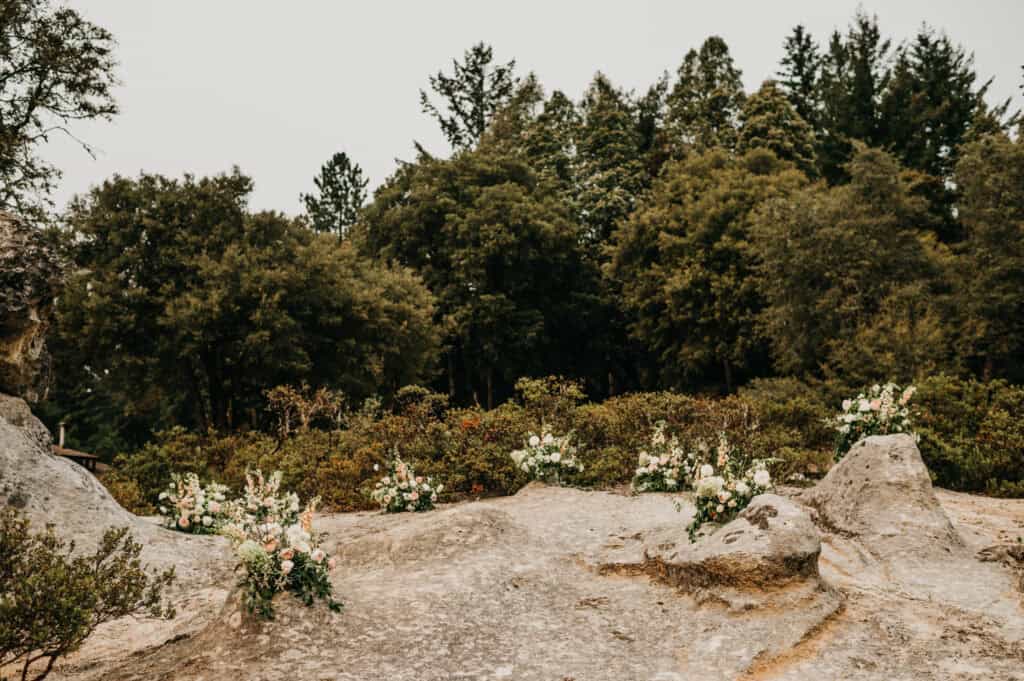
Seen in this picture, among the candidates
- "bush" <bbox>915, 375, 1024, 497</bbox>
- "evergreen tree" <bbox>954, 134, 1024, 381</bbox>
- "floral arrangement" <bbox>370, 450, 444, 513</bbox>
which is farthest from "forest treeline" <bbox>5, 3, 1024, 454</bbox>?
"floral arrangement" <bbox>370, 450, 444, 513</bbox>

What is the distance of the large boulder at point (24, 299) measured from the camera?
775 cm

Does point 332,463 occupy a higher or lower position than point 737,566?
higher

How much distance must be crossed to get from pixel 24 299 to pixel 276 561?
462 cm

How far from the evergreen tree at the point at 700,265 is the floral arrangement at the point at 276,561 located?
866 inches

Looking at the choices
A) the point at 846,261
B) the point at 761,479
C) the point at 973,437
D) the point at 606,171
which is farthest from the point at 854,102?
the point at 761,479

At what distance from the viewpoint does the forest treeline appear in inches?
801

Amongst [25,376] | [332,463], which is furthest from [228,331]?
[25,376]

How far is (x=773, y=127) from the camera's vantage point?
113 ft

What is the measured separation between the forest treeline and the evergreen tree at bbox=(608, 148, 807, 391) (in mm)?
122

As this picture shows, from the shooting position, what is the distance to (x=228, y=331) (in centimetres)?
2072

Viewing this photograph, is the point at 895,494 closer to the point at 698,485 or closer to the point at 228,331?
the point at 698,485

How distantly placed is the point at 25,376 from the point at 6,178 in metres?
10.5

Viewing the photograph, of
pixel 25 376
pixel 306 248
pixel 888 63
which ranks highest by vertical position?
pixel 888 63

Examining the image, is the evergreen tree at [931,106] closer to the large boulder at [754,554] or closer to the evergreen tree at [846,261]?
the evergreen tree at [846,261]
